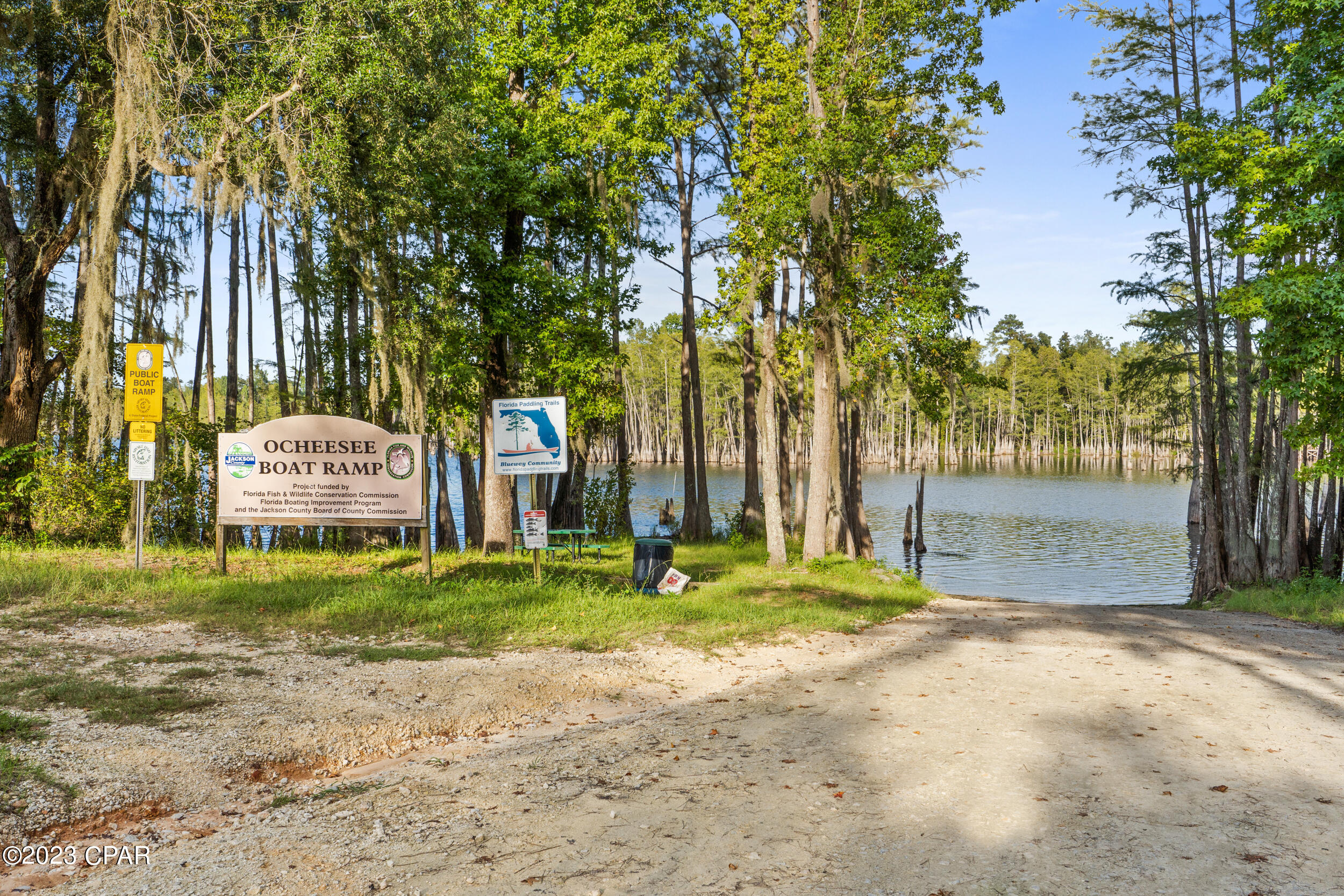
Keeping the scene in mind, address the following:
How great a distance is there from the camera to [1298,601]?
575 inches

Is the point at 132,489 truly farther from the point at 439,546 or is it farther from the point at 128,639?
the point at 128,639

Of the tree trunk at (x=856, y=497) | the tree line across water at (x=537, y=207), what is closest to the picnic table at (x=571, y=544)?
the tree line across water at (x=537, y=207)

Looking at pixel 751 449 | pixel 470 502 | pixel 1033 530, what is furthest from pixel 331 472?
pixel 1033 530

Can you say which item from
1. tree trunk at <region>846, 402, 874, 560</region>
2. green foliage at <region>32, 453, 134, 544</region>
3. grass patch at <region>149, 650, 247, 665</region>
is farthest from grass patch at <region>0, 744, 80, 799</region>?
tree trunk at <region>846, 402, 874, 560</region>

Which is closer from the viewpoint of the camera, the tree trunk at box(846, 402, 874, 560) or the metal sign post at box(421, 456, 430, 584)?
the metal sign post at box(421, 456, 430, 584)

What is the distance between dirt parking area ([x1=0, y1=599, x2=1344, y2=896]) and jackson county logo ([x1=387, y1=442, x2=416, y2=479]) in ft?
12.1

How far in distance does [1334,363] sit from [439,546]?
61.5 ft

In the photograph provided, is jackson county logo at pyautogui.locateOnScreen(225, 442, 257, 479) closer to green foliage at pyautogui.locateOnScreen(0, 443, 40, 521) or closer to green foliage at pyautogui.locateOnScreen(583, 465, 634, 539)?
green foliage at pyautogui.locateOnScreen(0, 443, 40, 521)

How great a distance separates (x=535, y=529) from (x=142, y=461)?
18.2ft

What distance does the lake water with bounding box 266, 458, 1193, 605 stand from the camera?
22891mm

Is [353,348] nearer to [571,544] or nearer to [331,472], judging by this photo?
[331,472]

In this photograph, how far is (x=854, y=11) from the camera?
14.9m

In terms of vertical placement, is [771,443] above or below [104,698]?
above

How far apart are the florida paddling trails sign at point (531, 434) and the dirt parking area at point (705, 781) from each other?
4.00 m
